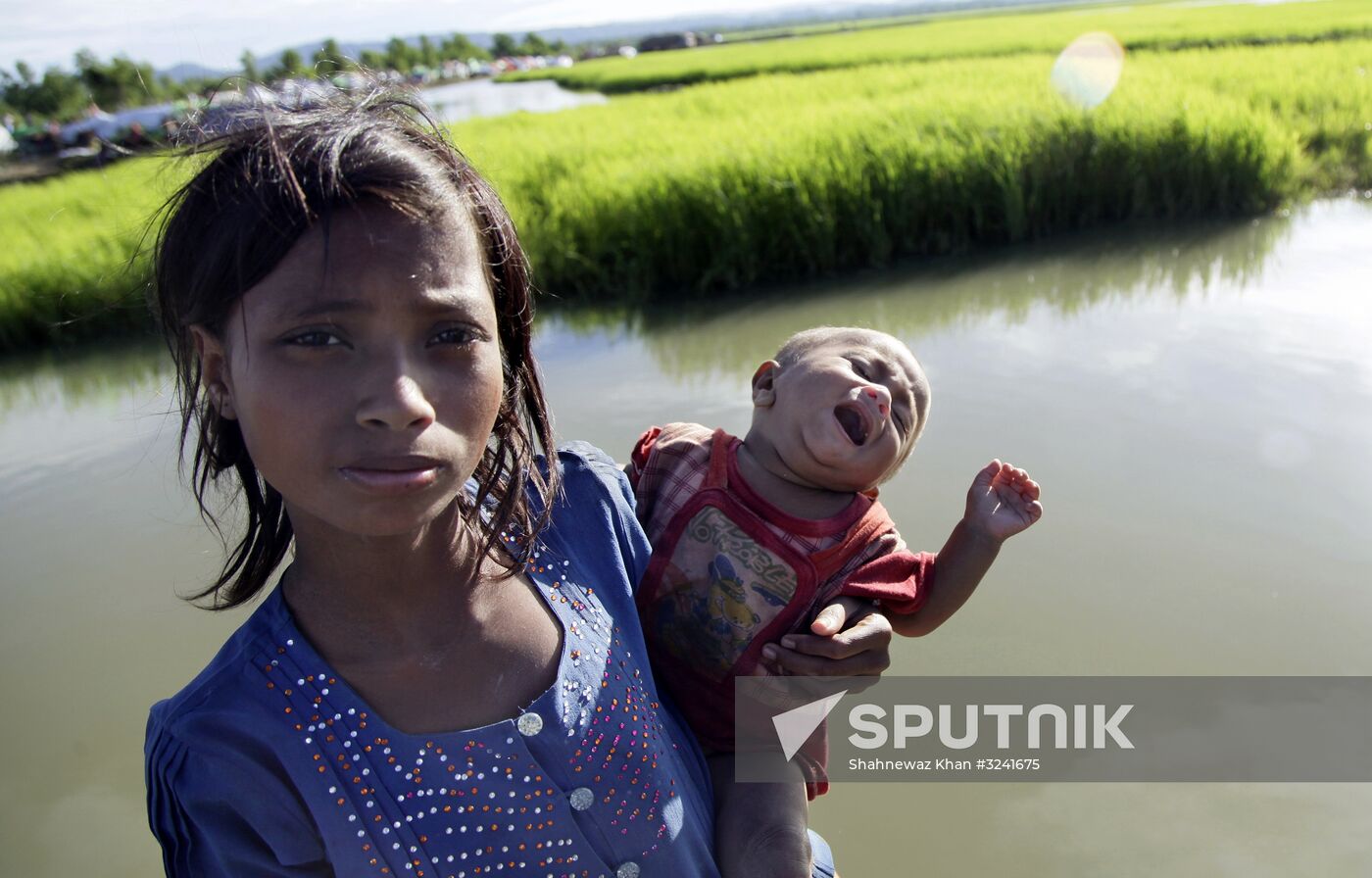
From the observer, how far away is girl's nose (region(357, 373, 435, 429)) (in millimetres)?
817

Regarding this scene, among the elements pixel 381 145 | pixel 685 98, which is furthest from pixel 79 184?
pixel 381 145

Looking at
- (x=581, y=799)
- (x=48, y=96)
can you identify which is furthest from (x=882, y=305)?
(x=48, y=96)

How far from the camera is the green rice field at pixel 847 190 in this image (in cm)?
523

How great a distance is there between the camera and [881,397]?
1.35 meters

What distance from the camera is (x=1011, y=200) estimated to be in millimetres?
5461

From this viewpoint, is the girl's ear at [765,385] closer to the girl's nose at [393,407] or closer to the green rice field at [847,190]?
the girl's nose at [393,407]

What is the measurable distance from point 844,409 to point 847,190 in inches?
163

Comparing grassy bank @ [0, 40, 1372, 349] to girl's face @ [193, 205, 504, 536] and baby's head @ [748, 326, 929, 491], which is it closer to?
baby's head @ [748, 326, 929, 491]

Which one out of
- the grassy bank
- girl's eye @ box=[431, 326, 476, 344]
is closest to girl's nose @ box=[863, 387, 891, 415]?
girl's eye @ box=[431, 326, 476, 344]

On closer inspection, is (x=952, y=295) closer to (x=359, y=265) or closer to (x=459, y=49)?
(x=359, y=265)

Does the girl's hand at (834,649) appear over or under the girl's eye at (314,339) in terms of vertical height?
under

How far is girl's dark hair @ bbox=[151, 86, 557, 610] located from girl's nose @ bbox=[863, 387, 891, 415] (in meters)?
0.44

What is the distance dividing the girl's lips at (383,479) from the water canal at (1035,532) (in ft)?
4.31

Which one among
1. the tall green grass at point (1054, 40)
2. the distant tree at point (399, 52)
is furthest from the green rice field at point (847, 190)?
the distant tree at point (399, 52)
